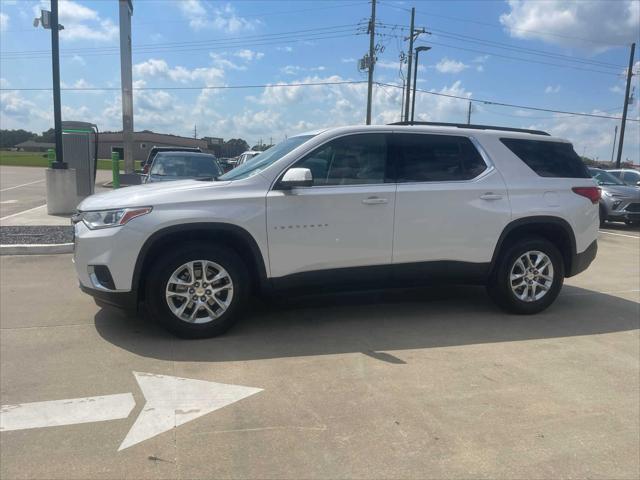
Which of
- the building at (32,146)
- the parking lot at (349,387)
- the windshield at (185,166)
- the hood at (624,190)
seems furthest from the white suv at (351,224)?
the building at (32,146)

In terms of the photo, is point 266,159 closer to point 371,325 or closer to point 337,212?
point 337,212

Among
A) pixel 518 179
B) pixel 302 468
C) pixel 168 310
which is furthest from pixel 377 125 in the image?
pixel 302 468

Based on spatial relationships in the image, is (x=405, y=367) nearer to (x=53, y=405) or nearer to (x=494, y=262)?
(x=494, y=262)

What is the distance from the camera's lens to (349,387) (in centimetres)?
363

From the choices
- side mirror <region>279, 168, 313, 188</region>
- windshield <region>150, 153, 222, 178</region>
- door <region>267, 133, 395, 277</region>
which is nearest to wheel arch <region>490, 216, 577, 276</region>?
door <region>267, 133, 395, 277</region>

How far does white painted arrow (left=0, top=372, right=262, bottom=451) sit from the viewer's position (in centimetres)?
308

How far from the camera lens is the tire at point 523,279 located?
17.3 feet

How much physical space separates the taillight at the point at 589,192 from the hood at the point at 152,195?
370 centimetres

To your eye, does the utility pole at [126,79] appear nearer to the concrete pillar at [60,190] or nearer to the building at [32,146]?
the concrete pillar at [60,190]

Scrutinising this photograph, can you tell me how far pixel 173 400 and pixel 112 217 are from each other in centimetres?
169

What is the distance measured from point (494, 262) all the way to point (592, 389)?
5.74 ft

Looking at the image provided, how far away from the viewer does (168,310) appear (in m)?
4.35

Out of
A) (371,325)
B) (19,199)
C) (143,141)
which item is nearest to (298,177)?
(371,325)

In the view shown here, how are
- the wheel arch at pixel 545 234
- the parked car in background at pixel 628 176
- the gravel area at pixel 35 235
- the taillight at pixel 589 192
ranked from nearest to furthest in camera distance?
the wheel arch at pixel 545 234 < the taillight at pixel 589 192 < the gravel area at pixel 35 235 < the parked car in background at pixel 628 176
